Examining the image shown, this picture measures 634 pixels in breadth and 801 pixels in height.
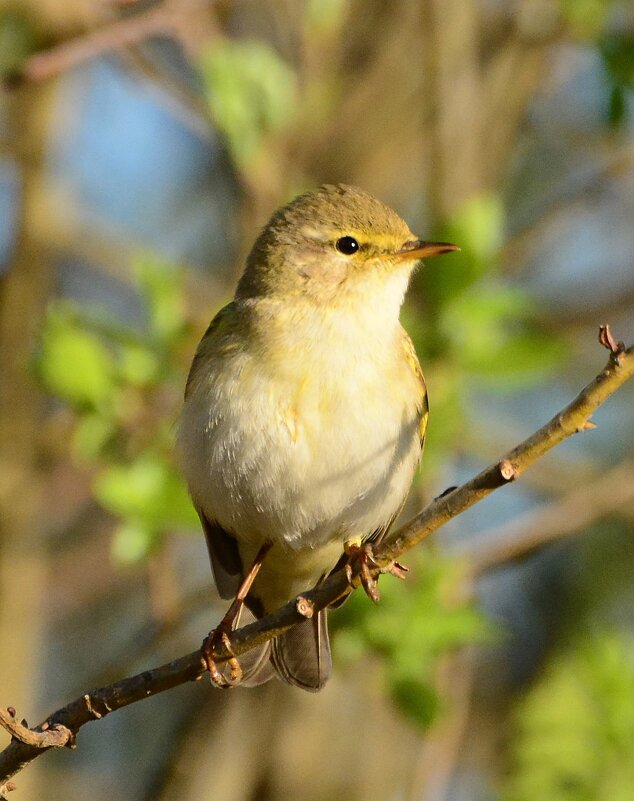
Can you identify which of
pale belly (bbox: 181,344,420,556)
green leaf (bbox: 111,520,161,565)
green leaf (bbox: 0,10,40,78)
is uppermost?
green leaf (bbox: 0,10,40,78)

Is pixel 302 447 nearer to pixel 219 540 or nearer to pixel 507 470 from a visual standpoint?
pixel 219 540

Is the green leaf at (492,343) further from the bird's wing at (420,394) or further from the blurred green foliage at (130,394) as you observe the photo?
the blurred green foliage at (130,394)

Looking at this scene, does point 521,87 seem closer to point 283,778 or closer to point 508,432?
point 508,432

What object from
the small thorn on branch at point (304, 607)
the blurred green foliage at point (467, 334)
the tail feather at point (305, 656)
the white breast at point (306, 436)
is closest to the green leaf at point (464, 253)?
the blurred green foliage at point (467, 334)

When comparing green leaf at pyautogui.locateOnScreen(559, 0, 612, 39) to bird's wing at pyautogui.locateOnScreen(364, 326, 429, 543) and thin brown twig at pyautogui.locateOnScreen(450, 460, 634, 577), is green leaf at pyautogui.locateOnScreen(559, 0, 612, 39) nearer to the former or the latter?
bird's wing at pyautogui.locateOnScreen(364, 326, 429, 543)

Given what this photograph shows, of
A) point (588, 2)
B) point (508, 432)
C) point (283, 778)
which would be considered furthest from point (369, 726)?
point (588, 2)

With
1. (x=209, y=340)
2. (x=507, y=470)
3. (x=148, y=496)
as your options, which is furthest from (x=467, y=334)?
(x=507, y=470)

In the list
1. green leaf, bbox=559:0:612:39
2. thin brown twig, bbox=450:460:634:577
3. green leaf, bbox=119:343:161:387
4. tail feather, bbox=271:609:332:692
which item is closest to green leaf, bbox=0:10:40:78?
green leaf, bbox=119:343:161:387
